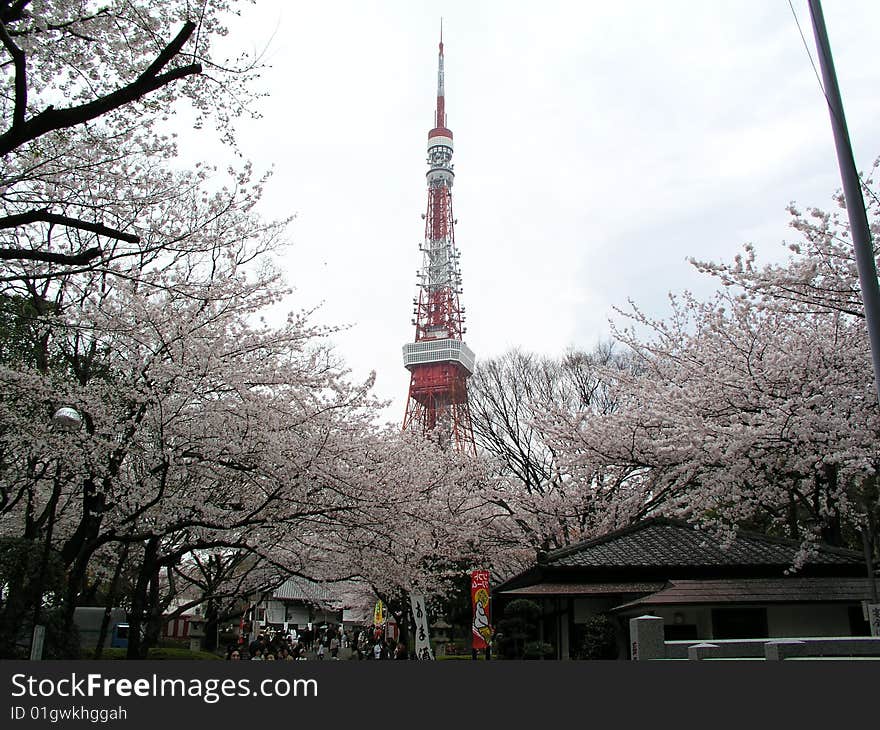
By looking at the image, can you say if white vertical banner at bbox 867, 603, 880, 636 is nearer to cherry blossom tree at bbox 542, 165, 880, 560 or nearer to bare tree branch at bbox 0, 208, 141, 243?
cherry blossom tree at bbox 542, 165, 880, 560

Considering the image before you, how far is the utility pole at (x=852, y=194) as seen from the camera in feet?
17.8

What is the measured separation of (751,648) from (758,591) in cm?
288

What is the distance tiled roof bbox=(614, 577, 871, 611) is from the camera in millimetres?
10156

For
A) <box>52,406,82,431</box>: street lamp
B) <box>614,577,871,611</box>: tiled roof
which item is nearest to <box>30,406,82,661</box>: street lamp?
<box>52,406,82,431</box>: street lamp

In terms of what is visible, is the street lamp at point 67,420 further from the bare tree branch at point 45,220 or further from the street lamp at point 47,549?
the bare tree branch at point 45,220

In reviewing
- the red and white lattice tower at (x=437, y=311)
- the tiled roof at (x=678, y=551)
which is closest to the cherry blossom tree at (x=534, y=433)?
the tiled roof at (x=678, y=551)

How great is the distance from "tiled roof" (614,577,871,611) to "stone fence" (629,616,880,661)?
5.49ft

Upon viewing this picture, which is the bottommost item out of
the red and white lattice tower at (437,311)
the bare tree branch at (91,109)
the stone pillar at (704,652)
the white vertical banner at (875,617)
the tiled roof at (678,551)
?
the stone pillar at (704,652)

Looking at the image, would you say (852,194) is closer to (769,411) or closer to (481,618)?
(769,411)

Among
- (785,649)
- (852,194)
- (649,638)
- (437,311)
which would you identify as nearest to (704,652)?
(649,638)

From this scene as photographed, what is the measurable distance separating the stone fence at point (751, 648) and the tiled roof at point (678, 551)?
3.30 metres

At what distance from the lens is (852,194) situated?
5.74 metres

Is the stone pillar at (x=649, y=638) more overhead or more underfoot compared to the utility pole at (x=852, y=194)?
more underfoot

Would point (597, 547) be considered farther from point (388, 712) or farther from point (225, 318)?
point (388, 712)
